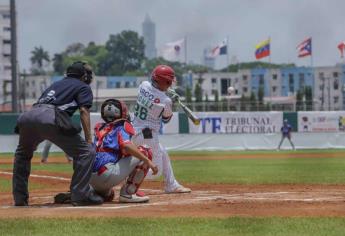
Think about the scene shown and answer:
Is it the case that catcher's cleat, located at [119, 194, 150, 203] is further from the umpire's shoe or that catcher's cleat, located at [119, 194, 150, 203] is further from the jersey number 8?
the jersey number 8

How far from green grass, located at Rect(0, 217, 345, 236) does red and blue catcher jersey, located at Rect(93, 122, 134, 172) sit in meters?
1.74

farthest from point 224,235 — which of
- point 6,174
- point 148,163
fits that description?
point 6,174

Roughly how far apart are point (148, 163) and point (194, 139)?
1093 inches

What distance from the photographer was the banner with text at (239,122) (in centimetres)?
3675

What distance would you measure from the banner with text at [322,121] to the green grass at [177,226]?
3054cm

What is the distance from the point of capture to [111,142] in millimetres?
9180

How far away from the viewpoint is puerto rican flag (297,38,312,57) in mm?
62344

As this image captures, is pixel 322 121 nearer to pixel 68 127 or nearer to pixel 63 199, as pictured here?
pixel 63 199

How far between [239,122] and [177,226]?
30376 millimetres

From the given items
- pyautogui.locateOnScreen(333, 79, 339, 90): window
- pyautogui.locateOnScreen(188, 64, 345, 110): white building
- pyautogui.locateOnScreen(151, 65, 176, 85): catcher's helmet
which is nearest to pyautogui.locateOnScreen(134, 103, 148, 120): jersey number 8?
pyautogui.locateOnScreen(151, 65, 176, 85): catcher's helmet

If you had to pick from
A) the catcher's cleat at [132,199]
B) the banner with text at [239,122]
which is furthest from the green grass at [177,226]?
the banner with text at [239,122]

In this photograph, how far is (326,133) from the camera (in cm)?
3772

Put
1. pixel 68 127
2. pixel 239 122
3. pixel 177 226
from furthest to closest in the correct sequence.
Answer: pixel 239 122, pixel 68 127, pixel 177 226

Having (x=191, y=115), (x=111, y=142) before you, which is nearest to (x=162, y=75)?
(x=191, y=115)
